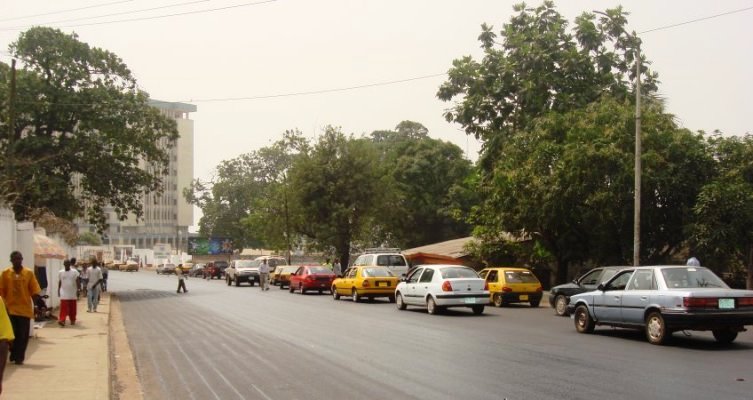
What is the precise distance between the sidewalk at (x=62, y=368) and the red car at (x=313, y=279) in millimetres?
19097

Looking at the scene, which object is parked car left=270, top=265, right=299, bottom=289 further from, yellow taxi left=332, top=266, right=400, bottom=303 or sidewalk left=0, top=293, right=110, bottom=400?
sidewalk left=0, top=293, right=110, bottom=400

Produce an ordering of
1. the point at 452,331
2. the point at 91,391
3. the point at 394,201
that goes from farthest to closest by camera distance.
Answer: the point at 394,201 < the point at 452,331 < the point at 91,391

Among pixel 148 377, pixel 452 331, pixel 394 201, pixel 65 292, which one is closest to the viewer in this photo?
pixel 148 377

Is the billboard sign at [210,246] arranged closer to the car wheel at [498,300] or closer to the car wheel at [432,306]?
the car wheel at [498,300]

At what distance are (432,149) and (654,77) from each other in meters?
28.8

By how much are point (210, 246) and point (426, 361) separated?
280 ft

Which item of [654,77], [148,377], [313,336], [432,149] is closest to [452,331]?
[313,336]

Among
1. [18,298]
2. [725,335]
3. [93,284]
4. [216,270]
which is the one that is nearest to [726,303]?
[725,335]

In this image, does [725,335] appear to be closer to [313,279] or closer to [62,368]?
[62,368]

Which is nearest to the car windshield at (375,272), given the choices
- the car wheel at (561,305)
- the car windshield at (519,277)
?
the car windshield at (519,277)

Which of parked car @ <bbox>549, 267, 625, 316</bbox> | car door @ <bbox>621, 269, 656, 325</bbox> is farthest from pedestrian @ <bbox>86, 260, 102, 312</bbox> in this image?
car door @ <bbox>621, 269, 656, 325</bbox>

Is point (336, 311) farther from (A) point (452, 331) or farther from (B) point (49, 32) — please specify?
(B) point (49, 32)

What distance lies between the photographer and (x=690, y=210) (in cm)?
2773

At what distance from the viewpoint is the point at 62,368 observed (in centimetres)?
1209
